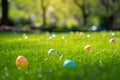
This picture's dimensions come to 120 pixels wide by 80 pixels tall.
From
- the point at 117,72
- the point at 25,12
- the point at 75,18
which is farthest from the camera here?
the point at 75,18

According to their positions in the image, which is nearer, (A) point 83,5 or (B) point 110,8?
(A) point 83,5

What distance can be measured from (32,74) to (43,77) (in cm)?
53

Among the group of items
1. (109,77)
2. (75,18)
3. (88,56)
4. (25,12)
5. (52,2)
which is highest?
(109,77)

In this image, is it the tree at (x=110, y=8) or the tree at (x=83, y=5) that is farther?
the tree at (x=110, y=8)

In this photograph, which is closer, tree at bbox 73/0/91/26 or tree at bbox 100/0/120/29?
tree at bbox 73/0/91/26

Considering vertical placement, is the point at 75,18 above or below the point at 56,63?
below

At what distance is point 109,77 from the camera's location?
197 inches

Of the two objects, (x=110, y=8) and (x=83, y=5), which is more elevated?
(x=83, y=5)

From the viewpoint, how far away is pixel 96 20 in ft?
206

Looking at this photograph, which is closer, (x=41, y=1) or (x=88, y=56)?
(x=88, y=56)

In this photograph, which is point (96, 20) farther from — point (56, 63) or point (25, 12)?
point (56, 63)

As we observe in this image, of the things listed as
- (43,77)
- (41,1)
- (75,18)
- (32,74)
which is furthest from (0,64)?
(75,18)

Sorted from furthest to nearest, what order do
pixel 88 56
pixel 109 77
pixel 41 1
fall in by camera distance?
pixel 41 1 < pixel 88 56 < pixel 109 77

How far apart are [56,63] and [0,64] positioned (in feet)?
4.25
